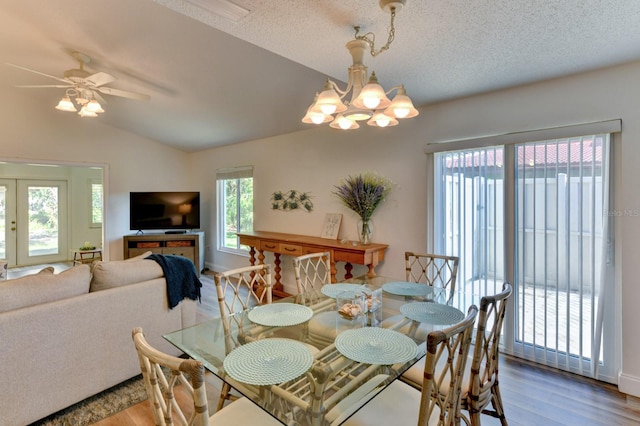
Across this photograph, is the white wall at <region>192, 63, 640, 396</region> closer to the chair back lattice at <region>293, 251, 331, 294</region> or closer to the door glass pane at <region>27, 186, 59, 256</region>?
the chair back lattice at <region>293, 251, 331, 294</region>

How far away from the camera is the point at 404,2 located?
1.42m

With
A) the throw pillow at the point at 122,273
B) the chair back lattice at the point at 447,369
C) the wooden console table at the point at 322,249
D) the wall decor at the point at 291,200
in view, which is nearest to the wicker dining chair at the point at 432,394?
the chair back lattice at the point at 447,369

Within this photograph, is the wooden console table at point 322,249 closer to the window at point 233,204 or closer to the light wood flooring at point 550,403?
the window at point 233,204

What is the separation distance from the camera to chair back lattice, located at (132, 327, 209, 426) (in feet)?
2.65

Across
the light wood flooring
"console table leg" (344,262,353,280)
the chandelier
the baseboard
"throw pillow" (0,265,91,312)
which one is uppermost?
the chandelier

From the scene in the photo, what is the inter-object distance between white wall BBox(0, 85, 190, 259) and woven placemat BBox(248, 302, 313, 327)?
15.9 ft

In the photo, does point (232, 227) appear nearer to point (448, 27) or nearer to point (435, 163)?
point (435, 163)

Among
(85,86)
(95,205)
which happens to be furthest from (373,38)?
(95,205)

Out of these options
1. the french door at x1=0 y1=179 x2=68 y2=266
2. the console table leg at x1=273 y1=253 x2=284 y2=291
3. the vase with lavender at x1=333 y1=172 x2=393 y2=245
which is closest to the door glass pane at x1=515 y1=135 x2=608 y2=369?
the vase with lavender at x1=333 y1=172 x2=393 y2=245

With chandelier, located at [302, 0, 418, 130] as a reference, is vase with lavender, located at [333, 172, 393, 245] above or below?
below

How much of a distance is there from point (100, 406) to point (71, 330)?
22.0 inches

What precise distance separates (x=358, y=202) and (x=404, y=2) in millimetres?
2160

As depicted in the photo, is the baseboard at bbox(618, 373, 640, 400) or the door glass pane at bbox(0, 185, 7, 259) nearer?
the baseboard at bbox(618, 373, 640, 400)

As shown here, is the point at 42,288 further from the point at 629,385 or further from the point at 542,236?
the point at 629,385
